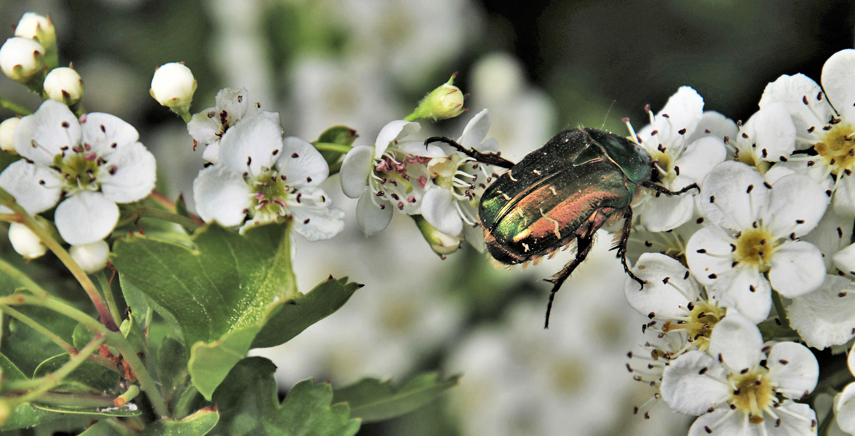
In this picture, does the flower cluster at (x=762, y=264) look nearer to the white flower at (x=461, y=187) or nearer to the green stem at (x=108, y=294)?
the white flower at (x=461, y=187)

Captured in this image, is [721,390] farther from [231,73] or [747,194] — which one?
[231,73]

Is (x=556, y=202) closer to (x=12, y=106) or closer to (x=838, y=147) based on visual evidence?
(x=838, y=147)

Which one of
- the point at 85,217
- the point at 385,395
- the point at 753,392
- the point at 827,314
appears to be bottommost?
the point at 385,395

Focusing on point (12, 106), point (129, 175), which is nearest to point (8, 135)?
point (12, 106)

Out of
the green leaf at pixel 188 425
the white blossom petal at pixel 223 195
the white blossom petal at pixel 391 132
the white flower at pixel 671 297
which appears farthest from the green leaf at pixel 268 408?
the white flower at pixel 671 297

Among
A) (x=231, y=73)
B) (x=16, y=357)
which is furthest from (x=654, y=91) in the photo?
(x=16, y=357)

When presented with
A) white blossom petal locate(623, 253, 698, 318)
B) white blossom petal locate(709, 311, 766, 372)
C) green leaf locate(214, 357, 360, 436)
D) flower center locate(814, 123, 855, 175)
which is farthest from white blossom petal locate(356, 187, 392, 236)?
flower center locate(814, 123, 855, 175)
